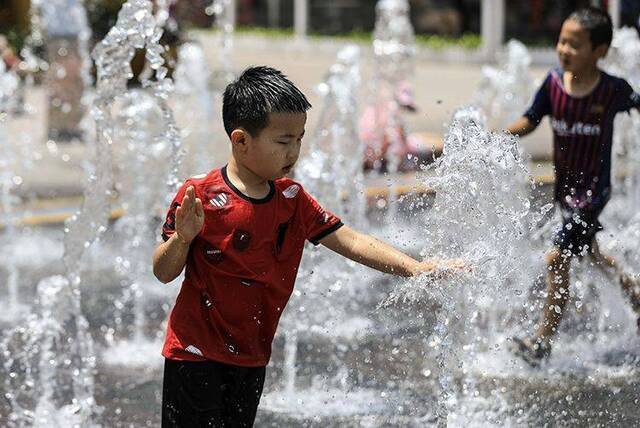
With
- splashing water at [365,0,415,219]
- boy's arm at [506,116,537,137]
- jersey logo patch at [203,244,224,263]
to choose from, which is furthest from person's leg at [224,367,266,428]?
splashing water at [365,0,415,219]

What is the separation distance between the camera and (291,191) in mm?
3383

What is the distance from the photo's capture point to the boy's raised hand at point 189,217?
3.10 m

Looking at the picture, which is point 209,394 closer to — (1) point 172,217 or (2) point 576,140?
(1) point 172,217

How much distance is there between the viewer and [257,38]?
22.9 meters

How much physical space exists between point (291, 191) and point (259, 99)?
10.5 inches

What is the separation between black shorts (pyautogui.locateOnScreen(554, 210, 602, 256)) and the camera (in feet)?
16.8

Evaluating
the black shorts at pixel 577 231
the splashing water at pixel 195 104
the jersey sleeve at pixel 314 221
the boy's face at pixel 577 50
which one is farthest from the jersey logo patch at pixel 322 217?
the splashing water at pixel 195 104

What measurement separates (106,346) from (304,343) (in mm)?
806

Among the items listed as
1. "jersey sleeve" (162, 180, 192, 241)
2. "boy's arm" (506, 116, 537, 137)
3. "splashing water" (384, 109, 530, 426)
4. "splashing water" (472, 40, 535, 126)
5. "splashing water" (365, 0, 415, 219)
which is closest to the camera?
"jersey sleeve" (162, 180, 192, 241)

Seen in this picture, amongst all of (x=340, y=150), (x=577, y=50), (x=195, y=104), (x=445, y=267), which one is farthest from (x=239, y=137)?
(x=195, y=104)

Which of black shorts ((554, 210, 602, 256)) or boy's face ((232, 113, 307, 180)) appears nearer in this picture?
boy's face ((232, 113, 307, 180))

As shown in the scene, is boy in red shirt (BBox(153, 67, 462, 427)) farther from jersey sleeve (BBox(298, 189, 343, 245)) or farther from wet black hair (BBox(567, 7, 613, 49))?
wet black hair (BBox(567, 7, 613, 49))

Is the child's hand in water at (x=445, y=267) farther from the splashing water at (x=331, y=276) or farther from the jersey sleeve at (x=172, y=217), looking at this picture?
the splashing water at (x=331, y=276)

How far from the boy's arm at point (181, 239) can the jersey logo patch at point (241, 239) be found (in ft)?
0.37
